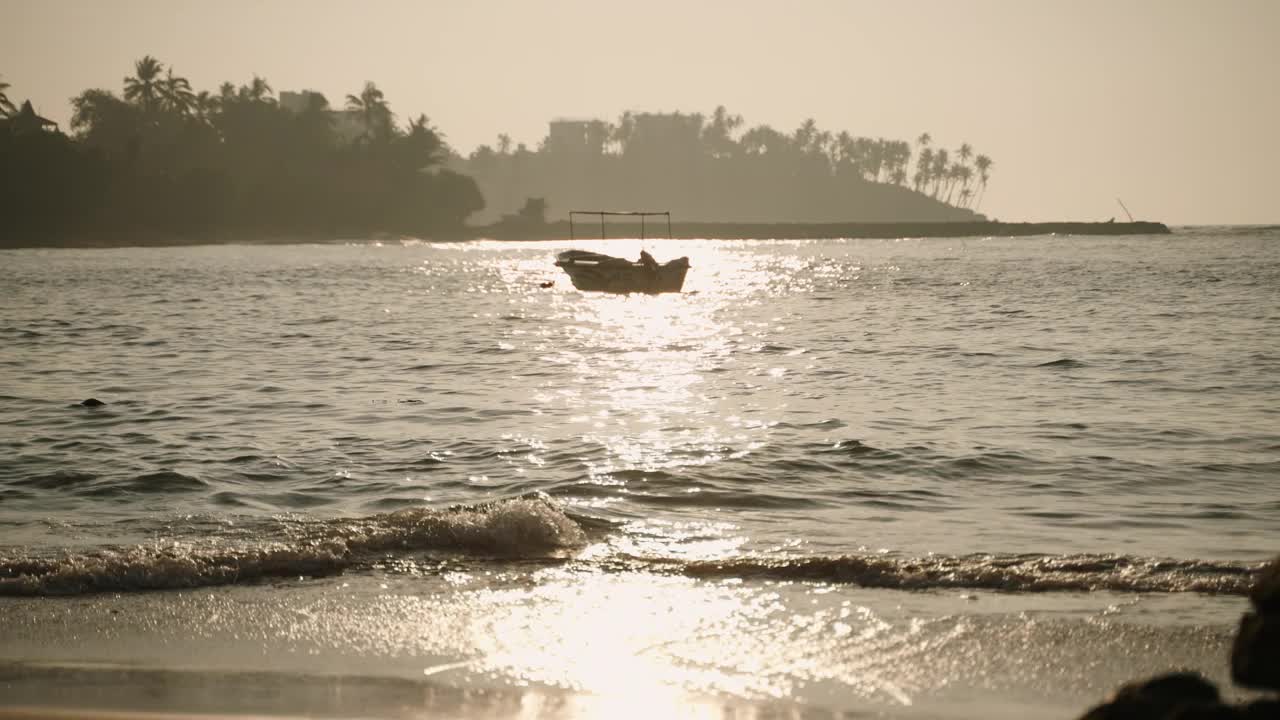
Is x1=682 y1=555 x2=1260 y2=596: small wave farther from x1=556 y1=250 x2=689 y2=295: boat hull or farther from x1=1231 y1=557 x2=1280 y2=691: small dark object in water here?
x1=556 y1=250 x2=689 y2=295: boat hull

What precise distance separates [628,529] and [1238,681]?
592 centimetres

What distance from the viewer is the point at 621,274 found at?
52.4 metres

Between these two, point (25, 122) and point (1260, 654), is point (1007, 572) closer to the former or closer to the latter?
point (1260, 654)

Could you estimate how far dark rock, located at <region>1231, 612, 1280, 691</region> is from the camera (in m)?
3.39

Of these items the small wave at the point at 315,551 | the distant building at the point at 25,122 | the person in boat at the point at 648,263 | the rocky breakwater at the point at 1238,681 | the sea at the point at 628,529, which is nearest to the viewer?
the rocky breakwater at the point at 1238,681

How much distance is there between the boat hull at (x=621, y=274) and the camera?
52.2m

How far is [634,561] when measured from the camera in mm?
7992

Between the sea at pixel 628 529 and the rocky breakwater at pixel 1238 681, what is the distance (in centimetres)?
181

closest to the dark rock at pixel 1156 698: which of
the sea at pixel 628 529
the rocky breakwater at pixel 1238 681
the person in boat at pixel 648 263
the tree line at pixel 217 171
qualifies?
the rocky breakwater at pixel 1238 681

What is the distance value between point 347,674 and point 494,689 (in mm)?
741

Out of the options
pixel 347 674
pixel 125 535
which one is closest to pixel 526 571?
pixel 347 674

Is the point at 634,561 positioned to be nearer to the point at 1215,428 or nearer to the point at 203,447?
the point at 203,447

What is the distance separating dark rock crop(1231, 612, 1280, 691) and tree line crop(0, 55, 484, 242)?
11367cm

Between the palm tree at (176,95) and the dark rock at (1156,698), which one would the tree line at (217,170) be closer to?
the palm tree at (176,95)
